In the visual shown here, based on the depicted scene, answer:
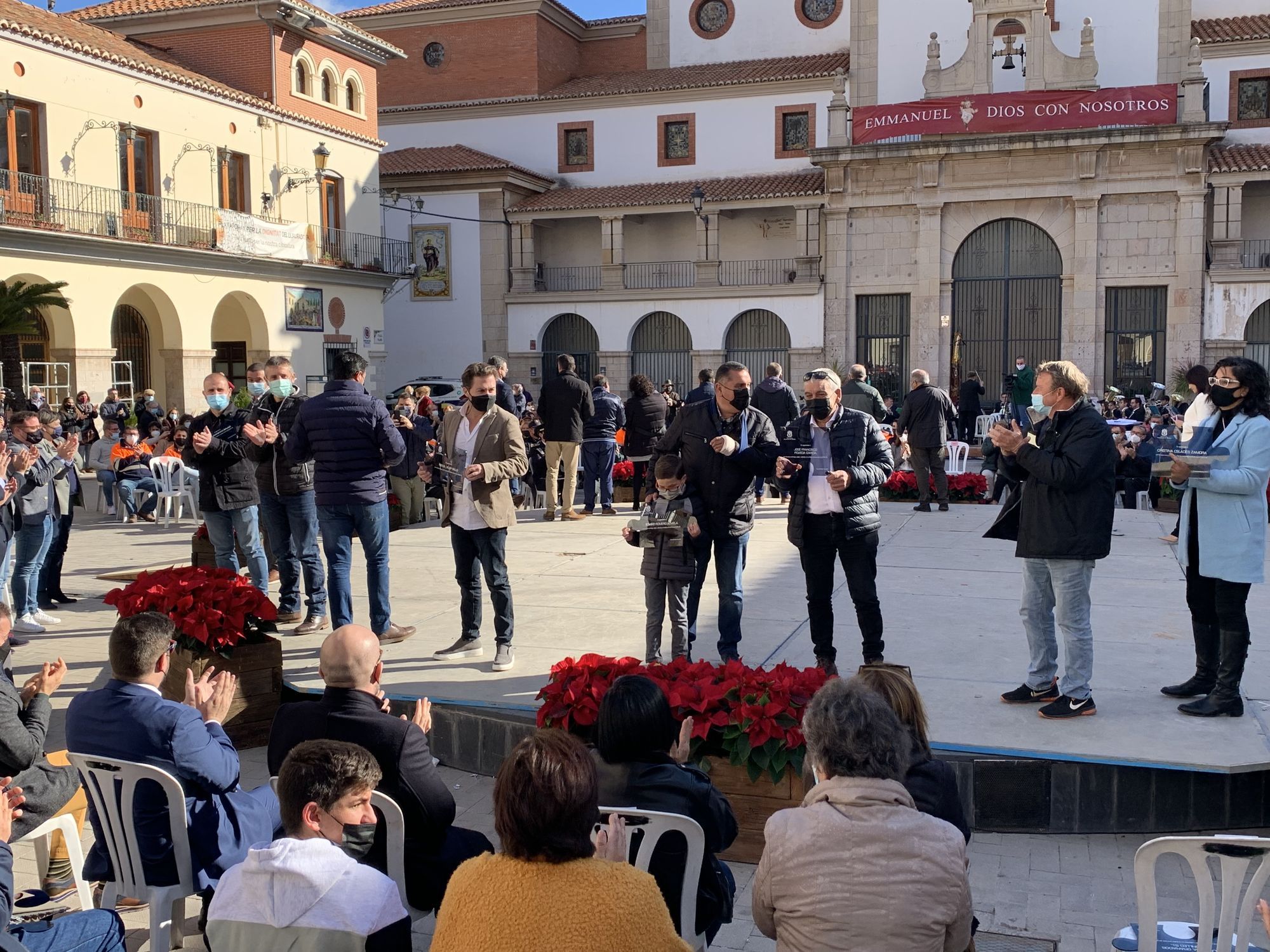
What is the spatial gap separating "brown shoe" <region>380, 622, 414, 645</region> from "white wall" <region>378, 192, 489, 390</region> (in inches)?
1092

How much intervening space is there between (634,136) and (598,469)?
23.9 metres

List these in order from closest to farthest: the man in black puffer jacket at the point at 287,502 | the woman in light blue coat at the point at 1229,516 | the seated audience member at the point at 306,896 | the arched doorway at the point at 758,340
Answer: the seated audience member at the point at 306,896
the woman in light blue coat at the point at 1229,516
the man in black puffer jacket at the point at 287,502
the arched doorway at the point at 758,340

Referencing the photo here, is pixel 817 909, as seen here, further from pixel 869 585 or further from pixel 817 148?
pixel 817 148

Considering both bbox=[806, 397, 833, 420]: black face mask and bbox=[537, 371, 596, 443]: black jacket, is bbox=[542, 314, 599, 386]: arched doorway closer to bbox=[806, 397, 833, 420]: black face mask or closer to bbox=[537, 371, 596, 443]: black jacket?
bbox=[537, 371, 596, 443]: black jacket

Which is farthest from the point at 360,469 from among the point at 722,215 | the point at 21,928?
the point at 722,215

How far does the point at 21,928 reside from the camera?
3.17 metres

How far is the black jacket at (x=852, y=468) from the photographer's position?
621cm

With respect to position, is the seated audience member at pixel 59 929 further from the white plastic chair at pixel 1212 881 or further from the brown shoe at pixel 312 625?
the brown shoe at pixel 312 625

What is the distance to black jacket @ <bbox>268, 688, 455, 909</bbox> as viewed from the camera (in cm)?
364

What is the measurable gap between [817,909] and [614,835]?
1.70 feet

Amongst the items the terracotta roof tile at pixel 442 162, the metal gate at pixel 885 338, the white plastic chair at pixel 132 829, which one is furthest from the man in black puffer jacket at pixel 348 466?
the terracotta roof tile at pixel 442 162

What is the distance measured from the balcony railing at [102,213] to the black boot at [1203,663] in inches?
842

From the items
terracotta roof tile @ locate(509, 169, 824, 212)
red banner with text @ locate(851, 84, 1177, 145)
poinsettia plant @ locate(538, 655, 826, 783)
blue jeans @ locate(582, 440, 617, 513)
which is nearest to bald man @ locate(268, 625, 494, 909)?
poinsettia plant @ locate(538, 655, 826, 783)

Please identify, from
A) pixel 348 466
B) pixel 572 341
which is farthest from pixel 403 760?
pixel 572 341
